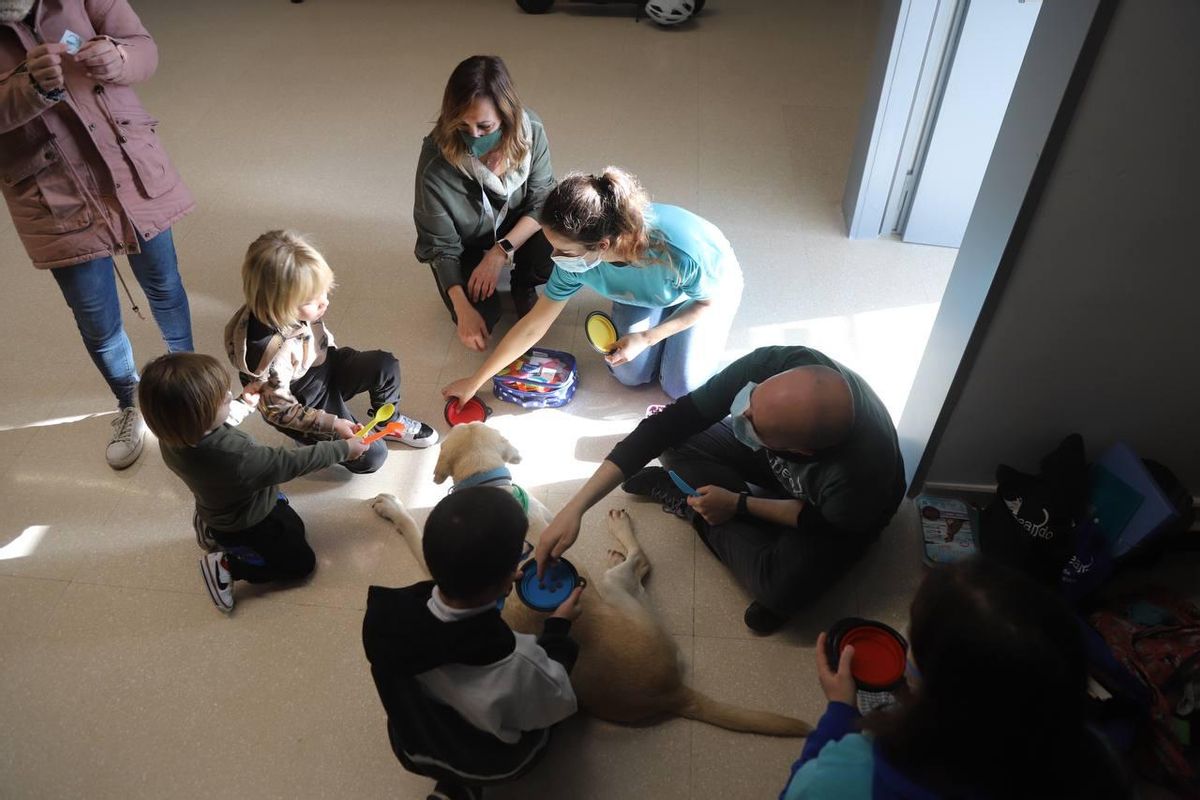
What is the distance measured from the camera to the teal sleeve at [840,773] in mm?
1134

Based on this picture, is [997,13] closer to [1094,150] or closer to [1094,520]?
[1094,150]

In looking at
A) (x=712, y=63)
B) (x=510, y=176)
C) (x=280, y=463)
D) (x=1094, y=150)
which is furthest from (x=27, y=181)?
(x=712, y=63)

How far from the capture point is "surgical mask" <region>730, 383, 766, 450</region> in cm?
169

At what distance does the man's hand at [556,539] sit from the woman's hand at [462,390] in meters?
0.73

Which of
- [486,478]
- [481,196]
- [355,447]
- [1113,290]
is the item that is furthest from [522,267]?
[1113,290]

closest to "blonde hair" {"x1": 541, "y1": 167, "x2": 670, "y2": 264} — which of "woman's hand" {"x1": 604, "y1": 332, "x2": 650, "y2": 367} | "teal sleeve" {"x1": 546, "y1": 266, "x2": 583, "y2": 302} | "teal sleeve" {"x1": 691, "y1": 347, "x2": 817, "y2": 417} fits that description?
"teal sleeve" {"x1": 546, "y1": 266, "x2": 583, "y2": 302}

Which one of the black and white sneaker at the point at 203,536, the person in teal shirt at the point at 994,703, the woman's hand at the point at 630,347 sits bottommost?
the black and white sneaker at the point at 203,536

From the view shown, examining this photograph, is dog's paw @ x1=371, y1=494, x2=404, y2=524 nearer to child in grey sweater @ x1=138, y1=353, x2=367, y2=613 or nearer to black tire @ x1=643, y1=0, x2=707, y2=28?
child in grey sweater @ x1=138, y1=353, x2=367, y2=613

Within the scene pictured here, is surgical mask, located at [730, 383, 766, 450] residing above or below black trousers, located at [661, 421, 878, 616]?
above

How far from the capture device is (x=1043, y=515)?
1.83m

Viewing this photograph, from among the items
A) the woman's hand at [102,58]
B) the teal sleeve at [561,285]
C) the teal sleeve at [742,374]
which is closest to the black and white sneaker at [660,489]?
the teal sleeve at [742,374]

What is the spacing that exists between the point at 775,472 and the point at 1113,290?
812 mm

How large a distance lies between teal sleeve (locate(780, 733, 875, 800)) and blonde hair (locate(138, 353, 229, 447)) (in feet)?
4.28

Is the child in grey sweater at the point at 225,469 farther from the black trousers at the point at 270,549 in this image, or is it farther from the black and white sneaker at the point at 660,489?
the black and white sneaker at the point at 660,489
